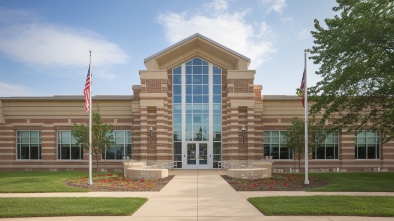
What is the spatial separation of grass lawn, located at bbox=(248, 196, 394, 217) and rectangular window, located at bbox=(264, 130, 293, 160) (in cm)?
1563

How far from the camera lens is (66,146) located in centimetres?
2892

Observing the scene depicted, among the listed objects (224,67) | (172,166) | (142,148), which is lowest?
(172,166)

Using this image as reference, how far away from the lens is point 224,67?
2917 centimetres

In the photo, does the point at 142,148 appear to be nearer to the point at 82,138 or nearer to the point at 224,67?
the point at 82,138

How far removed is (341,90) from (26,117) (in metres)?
26.0

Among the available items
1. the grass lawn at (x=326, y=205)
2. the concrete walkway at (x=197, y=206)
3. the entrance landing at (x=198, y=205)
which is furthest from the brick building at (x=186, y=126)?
the grass lawn at (x=326, y=205)

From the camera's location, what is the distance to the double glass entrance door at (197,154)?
2891 centimetres

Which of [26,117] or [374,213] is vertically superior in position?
[26,117]

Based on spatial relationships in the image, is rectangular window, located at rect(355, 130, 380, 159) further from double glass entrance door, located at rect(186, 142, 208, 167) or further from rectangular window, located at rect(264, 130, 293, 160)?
double glass entrance door, located at rect(186, 142, 208, 167)

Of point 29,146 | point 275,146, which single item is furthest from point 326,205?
point 29,146

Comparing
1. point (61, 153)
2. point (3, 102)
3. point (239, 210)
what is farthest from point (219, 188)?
point (3, 102)

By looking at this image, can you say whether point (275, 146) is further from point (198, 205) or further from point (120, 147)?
point (198, 205)

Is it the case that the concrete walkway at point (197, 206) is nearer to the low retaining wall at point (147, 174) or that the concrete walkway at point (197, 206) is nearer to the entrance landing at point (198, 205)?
the entrance landing at point (198, 205)

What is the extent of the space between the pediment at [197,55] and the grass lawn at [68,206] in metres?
16.8
